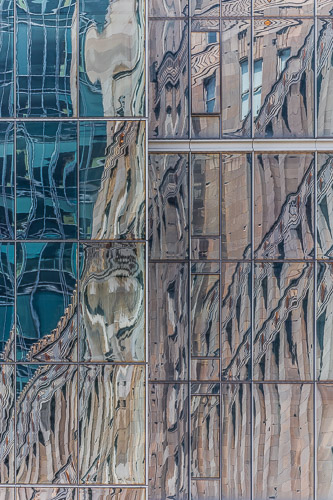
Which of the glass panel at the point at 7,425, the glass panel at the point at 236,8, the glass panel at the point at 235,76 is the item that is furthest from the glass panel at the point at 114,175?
the glass panel at the point at 236,8

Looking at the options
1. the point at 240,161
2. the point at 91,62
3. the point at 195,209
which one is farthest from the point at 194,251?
the point at 91,62

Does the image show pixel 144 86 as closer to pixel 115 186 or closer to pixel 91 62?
pixel 91 62

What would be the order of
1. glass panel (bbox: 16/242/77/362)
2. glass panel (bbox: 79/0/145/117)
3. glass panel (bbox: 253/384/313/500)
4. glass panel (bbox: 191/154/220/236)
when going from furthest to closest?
glass panel (bbox: 191/154/220/236), glass panel (bbox: 253/384/313/500), glass panel (bbox: 16/242/77/362), glass panel (bbox: 79/0/145/117)

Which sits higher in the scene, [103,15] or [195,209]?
[103,15]

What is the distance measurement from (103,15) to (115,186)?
3.13 m

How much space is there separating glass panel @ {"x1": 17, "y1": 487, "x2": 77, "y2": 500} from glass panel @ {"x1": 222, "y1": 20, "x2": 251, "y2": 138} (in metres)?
7.68

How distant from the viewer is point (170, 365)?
8.59m

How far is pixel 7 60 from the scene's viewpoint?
24.7ft

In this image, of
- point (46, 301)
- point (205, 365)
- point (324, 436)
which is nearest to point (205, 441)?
point (205, 365)

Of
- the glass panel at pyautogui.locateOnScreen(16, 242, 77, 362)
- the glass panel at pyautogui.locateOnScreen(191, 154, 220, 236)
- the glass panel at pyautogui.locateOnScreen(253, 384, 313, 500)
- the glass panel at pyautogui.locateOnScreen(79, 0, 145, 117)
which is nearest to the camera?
the glass panel at pyautogui.locateOnScreen(79, 0, 145, 117)

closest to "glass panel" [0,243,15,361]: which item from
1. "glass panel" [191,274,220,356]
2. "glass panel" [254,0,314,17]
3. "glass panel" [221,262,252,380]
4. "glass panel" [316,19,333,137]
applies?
"glass panel" [191,274,220,356]

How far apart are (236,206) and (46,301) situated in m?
4.29

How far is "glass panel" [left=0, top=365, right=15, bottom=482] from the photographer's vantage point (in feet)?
25.0

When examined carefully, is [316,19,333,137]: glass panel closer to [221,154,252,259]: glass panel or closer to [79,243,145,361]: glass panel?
[221,154,252,259]: glass panel
